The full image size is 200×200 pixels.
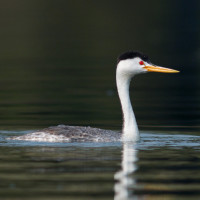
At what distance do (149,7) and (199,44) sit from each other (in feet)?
129

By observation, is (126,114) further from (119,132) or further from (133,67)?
(133,67)

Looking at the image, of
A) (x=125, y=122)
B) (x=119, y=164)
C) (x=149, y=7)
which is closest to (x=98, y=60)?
(x=125, y=122)

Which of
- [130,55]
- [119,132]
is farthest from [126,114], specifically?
[130,55]

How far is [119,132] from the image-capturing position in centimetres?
1855

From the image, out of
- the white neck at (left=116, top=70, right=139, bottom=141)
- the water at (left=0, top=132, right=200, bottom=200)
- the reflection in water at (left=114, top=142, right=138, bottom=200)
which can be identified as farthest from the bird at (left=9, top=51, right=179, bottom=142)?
the reflection in water at (left=114, top=142, right=138, bottom=200)

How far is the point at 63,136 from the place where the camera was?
17812 millimetres

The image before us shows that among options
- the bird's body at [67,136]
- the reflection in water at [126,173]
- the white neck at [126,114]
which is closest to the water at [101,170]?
the reflection in water at [126,173]

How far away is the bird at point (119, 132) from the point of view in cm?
1783

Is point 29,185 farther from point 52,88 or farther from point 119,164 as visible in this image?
point 52,88

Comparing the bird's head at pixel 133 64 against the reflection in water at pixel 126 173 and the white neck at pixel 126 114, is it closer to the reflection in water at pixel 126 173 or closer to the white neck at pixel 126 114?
the white neck at pixel 126 114

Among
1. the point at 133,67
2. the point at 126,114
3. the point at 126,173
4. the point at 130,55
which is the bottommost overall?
the point at 126,173

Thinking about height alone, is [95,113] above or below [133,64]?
below

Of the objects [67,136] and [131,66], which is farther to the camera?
[131,66]

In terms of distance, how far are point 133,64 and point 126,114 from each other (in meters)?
1.10
